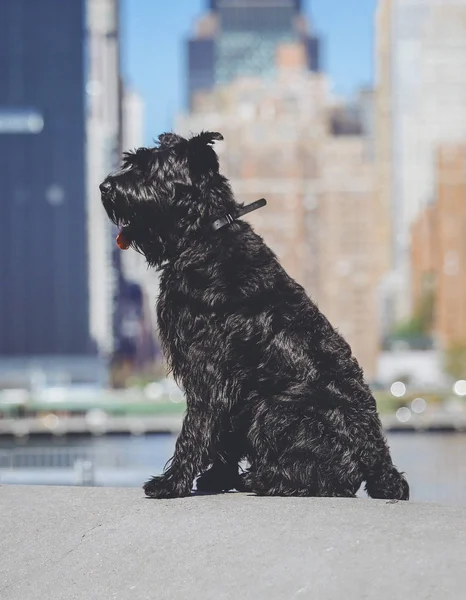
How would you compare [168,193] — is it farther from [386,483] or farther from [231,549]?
[231,549]

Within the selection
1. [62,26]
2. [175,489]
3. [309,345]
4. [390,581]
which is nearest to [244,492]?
[175,489]

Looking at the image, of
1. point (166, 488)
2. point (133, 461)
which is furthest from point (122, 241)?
point (133, 461)

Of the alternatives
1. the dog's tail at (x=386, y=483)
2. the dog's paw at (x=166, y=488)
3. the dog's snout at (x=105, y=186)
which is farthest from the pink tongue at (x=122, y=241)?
the dog's tail at (x=386, y=483)

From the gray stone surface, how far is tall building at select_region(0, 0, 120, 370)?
16232 cm

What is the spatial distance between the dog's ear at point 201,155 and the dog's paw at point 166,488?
1291 mm

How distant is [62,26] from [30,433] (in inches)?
3897

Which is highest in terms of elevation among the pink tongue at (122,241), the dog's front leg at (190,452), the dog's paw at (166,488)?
the pink tongue at (122,241)

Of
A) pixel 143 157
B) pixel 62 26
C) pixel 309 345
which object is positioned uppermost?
pixel 62 26

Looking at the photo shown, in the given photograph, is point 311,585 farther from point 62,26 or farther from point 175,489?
point 62,26

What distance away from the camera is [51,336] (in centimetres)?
16712

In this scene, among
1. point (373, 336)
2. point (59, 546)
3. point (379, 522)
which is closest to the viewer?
point (379, 522)

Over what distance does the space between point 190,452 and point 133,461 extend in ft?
166

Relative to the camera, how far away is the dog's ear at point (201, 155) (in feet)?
19.1

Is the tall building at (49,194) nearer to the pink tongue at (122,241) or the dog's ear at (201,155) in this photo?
the pink tongue at (122,241)
